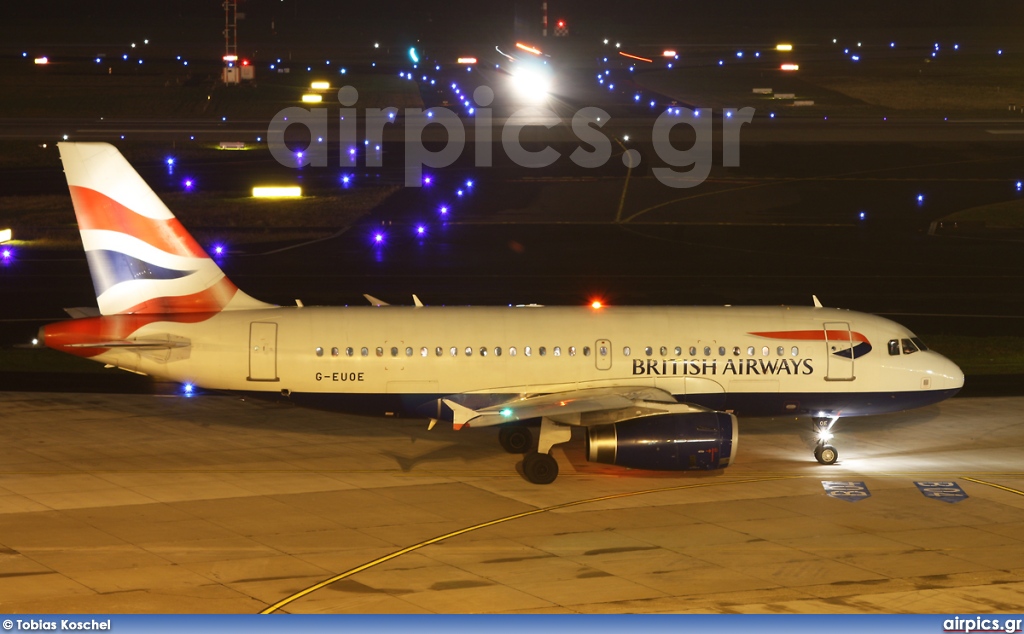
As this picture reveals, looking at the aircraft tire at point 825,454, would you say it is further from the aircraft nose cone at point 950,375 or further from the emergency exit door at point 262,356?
the emergency exit door at point 262,356

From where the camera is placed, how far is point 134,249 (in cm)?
3534

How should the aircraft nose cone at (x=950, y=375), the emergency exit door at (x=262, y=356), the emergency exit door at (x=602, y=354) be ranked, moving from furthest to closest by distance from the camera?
the aircraft nose cone at (x=950, y=375) → the emergency exit door at (x=602, y=354) → the emergency exit door at (x=262, y=356)

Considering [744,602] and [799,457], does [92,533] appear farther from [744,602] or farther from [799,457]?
[799,457]

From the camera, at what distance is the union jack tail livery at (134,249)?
114 feet

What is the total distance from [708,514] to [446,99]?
345 feet

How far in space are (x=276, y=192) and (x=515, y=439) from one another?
49.9m

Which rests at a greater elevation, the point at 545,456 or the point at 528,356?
the point at 528,356

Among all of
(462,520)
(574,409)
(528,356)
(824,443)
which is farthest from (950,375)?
(462,520)

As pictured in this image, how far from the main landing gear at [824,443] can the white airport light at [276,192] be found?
52.3 meters

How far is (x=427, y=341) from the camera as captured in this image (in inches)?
1393

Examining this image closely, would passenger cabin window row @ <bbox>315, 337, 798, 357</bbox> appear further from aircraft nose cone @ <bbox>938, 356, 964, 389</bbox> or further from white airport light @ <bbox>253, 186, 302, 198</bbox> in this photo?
white airport light @ <bbox>253, 186, 302, 198</bbox>

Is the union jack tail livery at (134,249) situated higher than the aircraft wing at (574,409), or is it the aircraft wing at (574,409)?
the union jack tail livery at (134,249)

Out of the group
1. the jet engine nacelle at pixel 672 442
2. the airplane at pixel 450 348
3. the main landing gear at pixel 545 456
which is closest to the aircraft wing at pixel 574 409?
the airplane at pixel 450 348

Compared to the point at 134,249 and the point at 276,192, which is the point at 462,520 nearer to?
the point at 134,249
